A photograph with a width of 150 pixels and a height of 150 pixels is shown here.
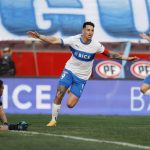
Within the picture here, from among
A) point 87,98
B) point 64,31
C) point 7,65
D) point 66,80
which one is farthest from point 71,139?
point 64,31

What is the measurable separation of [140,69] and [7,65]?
413cm

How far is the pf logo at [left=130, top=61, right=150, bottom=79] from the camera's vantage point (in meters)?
23.2

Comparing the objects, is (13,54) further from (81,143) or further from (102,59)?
(81,143)

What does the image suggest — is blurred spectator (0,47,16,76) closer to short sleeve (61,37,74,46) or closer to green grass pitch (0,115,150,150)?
short sleeve (61,37,74,46)

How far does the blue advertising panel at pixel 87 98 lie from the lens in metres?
19.7

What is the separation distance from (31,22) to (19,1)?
0.81m

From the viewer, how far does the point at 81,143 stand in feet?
34.7

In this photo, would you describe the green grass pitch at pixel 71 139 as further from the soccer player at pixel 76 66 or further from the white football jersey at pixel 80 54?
the white football jersey at pixel 80 54

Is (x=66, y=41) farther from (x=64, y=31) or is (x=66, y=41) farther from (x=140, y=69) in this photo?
(x=64, y=31)

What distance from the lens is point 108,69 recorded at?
Result: 77.0 feet

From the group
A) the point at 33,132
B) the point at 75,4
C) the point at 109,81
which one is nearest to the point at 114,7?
the point at 75,4

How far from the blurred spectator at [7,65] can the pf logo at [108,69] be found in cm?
264

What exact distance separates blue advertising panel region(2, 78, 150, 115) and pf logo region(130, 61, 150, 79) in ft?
9.68

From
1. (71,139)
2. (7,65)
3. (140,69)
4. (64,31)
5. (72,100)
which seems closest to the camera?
(71,139)
